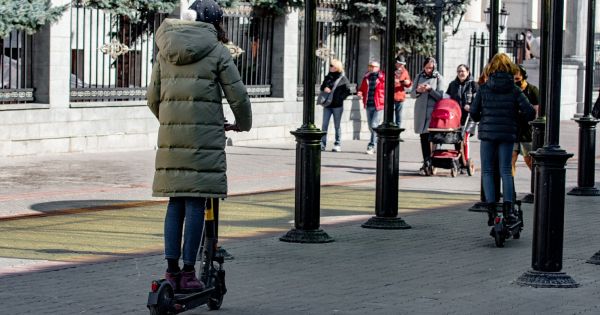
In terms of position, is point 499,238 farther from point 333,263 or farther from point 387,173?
point 333,263

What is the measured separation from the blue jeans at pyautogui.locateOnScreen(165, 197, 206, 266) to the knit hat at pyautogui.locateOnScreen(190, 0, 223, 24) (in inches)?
40.7

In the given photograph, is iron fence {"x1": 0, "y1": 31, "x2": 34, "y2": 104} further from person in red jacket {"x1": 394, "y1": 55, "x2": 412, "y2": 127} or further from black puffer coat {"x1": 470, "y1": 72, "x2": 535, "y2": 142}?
black puffer coat {"x1": 470, "y1": 72, "x2": 535, "y2": 142}

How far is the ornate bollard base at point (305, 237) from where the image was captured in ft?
39.5

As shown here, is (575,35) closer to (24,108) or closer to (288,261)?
(24,108)

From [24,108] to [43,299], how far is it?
12.7 metres

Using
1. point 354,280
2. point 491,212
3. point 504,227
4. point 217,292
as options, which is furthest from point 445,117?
point 217,292

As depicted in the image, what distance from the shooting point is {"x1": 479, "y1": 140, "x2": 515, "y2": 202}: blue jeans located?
12727mm

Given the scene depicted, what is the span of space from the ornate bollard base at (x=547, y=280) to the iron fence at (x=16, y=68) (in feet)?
41.3

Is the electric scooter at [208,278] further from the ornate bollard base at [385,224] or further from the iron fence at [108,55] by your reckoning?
the iron fence at [108,55]

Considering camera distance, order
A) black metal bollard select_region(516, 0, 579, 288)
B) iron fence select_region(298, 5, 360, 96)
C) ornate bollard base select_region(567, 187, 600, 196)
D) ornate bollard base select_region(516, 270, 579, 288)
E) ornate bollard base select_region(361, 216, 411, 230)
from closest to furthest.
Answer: black metal bollard select_region(516, 0, 579, 288), ornate bollard base select_region(516, 270, 579, 288), ornate bollard base select_region(361, 216, 411, 230), ornate bollard base select_region(567, 187, 600, 196), iron fence select_region(298, 5, 360, 96)

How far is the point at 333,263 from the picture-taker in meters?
10.8

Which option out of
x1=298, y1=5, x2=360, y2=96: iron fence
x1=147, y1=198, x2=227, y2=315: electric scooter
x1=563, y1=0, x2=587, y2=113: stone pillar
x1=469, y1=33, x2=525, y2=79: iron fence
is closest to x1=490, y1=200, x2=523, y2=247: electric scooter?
x1=147, y1=198, x2=227, y2=315: electric scooter

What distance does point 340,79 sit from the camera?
24.3 meters

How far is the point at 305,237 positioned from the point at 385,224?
4.71ft
